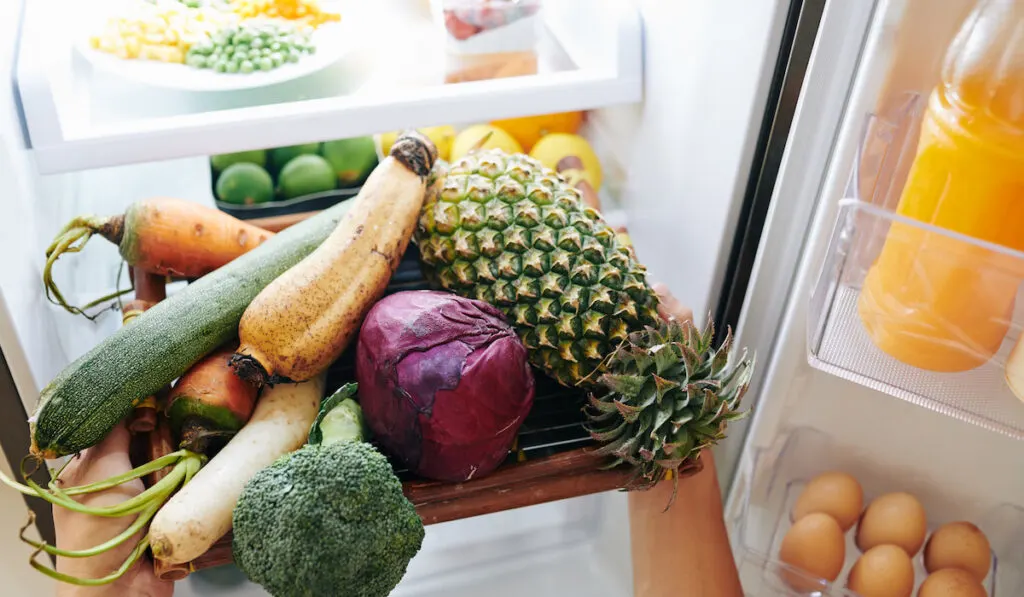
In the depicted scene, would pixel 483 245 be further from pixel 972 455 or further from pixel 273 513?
pixel 972 455

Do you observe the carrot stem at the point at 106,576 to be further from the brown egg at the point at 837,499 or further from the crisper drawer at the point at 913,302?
the brown egg at the point at 837,499

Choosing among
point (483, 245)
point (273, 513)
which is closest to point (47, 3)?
point (483, 245)

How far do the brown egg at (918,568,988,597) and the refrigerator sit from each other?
0.25ft

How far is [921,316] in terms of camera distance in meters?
0.69

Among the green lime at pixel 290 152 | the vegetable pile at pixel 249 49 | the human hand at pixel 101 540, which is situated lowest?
the human hand at pixel 101 540

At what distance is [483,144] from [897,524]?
75 centimetres

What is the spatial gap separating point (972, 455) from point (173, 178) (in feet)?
3.80

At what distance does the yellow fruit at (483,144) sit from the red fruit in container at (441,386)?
0.44 m

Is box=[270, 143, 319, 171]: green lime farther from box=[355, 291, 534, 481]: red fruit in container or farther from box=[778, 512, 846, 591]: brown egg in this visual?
box=[778, 512, 846, 591]: brown egg

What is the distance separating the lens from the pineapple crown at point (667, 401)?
810mm

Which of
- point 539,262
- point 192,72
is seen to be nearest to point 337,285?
point 539,262

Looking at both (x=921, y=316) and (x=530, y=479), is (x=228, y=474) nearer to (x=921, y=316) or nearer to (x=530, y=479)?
(x=530, y=479)

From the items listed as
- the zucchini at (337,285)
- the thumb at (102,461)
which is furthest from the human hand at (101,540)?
the zucchini at (337,285)

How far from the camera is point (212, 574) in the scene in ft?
3.39
